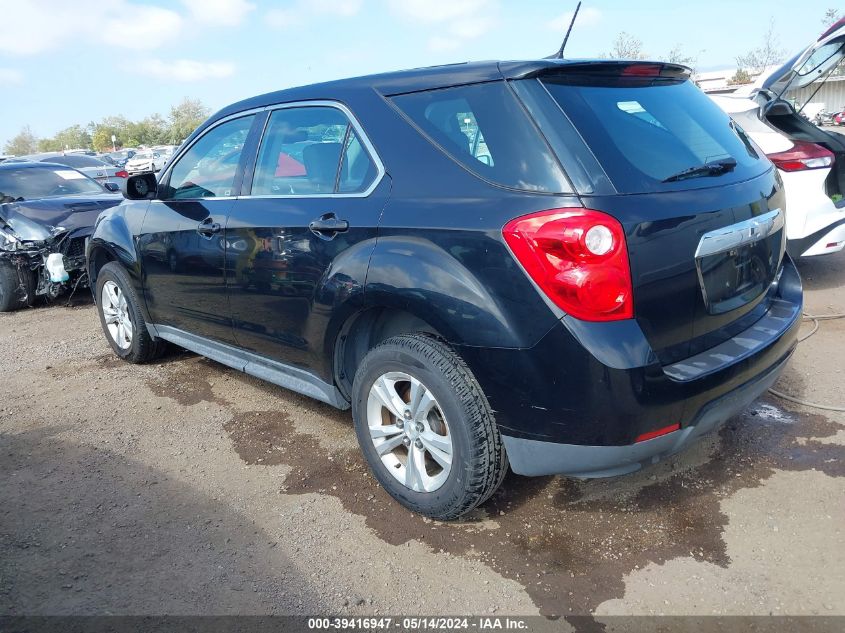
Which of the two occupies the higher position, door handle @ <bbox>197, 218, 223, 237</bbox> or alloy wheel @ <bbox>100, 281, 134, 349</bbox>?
door handle @ <bbox>197, 218, 223, 237</bbox>

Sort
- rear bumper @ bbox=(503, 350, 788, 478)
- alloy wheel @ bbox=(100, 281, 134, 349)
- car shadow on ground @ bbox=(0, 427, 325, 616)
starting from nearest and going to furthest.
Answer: rear bumper @ bbox=(503, 350, 788, 478) → car shadow on ground @ bbox=(0, 427, 325, 616) → alloy wheel @ bbox=(100, 281, 134, 349)

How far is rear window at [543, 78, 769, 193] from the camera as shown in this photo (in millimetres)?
2346

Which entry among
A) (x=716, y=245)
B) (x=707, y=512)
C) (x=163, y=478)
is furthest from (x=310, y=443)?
(x=716, y=245)

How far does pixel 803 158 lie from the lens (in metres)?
5.37

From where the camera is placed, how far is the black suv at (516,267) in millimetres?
2234

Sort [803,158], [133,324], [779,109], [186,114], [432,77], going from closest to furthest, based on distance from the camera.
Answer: [432,77], [133,324], [803,158], [779,109], [186,114]

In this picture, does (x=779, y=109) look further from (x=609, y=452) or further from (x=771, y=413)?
(x=609, y=452)

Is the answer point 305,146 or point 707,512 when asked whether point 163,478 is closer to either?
point 305,146

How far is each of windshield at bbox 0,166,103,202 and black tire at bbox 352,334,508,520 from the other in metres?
6.64

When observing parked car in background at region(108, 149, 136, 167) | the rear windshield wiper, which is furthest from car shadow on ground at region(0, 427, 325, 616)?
parked car in background at region(108, 149, 136, 167)

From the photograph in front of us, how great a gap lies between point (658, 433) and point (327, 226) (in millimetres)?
1581

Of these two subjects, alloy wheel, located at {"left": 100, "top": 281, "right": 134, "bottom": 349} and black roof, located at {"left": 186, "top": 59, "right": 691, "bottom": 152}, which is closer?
black roof, located at {"left": 186, "top": 59, "right": 691, "bottom": 152}

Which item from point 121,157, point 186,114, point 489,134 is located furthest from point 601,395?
point 186,114

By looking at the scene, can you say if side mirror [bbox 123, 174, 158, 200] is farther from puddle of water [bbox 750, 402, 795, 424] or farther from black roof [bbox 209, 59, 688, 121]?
puddle of water [bbox 750, 402, 795, 424]
